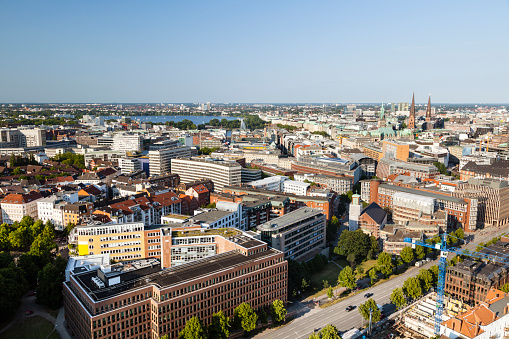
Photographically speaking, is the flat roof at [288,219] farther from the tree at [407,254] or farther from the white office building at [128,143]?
the white office building at [128,143]

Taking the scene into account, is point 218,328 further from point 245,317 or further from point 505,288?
point 505,288

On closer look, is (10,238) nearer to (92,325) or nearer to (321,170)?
(92,325)

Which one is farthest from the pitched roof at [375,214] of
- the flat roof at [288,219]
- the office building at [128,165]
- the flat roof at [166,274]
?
the office building at [128,165]

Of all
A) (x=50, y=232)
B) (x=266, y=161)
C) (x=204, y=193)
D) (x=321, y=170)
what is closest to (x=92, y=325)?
(x=50, y=232)

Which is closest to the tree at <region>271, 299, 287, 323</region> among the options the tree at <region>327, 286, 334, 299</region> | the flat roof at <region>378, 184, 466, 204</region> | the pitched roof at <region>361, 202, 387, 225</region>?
the tree at <region>327, 286, 334, 299</region>

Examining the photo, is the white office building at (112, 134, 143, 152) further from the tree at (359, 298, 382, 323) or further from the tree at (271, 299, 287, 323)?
the tree at (359, 298, 382, 323)

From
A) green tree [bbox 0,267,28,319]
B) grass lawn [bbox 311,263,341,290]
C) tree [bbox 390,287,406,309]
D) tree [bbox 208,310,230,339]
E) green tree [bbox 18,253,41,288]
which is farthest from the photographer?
grass lawn [bbox 311,263,341,290]
